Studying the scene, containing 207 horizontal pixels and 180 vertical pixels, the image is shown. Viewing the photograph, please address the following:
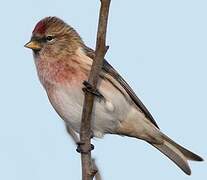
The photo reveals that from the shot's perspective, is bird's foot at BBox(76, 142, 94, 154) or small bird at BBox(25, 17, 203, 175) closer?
bird's foot at BBox(76, 142, 94, 154)

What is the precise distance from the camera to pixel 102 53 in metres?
4.00

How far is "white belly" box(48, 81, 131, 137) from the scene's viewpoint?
588 centimetres

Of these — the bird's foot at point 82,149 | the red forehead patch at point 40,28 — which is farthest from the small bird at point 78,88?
the bird's foot at point 82,149


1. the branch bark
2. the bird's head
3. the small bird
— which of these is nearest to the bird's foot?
the branch bark

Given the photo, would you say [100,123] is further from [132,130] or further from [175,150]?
[175,150]

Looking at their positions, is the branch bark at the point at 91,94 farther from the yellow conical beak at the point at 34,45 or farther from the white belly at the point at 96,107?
the yellow conical beak at the point at 34,45

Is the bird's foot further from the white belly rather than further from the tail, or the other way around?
the tail

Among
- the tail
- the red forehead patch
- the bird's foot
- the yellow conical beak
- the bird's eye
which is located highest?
the red forehead patch

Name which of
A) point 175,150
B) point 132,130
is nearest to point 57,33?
point 132,130

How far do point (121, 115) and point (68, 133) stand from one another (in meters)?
1.85

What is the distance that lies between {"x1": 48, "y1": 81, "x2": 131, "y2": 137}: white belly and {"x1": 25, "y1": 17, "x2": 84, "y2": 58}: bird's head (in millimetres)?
462

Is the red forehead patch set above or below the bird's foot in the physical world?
above

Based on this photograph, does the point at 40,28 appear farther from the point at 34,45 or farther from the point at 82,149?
the point at 82,149

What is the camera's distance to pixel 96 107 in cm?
590
